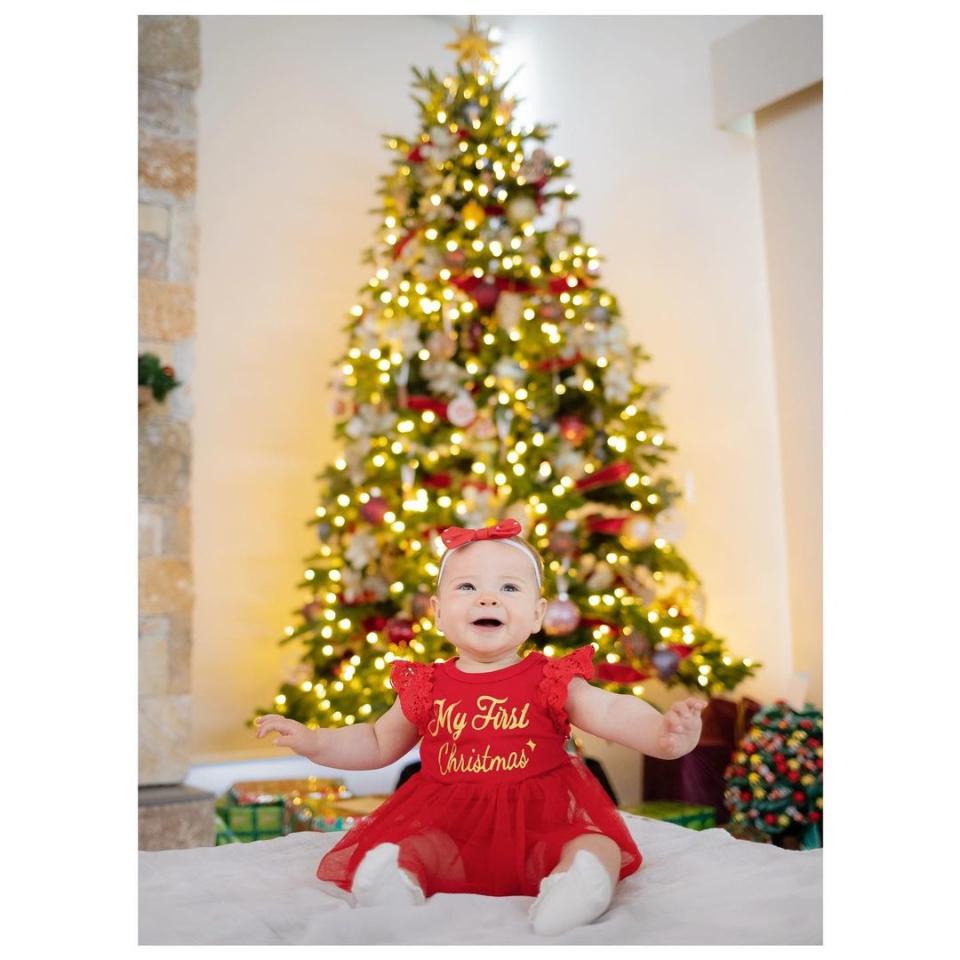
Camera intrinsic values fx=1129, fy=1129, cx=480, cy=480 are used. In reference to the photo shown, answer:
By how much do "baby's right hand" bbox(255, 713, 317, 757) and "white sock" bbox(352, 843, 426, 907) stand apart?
7.0 inches

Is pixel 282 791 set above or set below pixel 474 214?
below

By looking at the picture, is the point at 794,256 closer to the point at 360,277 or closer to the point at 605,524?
the point at 605,524

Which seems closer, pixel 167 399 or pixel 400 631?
pixel 400 631

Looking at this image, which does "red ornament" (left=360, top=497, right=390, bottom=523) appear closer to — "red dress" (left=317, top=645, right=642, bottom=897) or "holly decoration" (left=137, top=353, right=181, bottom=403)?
"holly decoration" (left=137, top=353, right=181, bottom=403)

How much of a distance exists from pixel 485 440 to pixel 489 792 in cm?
223

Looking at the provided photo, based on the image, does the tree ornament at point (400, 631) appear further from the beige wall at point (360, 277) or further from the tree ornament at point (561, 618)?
the beige wall at point (360, 277)

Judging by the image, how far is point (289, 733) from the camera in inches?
57.7

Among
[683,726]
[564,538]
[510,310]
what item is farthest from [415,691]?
[510,310]

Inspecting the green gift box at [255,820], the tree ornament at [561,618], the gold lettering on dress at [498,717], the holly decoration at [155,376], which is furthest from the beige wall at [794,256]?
the gold lettering on dress at [498,717]

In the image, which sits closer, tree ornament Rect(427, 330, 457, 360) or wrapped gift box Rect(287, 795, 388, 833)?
wrapped gift box Rect(287, 795, 388, 833)

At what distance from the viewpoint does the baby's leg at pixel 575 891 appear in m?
1.20

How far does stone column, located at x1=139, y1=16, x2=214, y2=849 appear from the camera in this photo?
3.57 metres

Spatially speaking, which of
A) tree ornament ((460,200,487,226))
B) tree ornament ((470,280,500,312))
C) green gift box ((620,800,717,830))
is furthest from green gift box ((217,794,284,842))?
tree ornament ((460,200,487,226))

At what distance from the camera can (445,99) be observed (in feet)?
13.0
